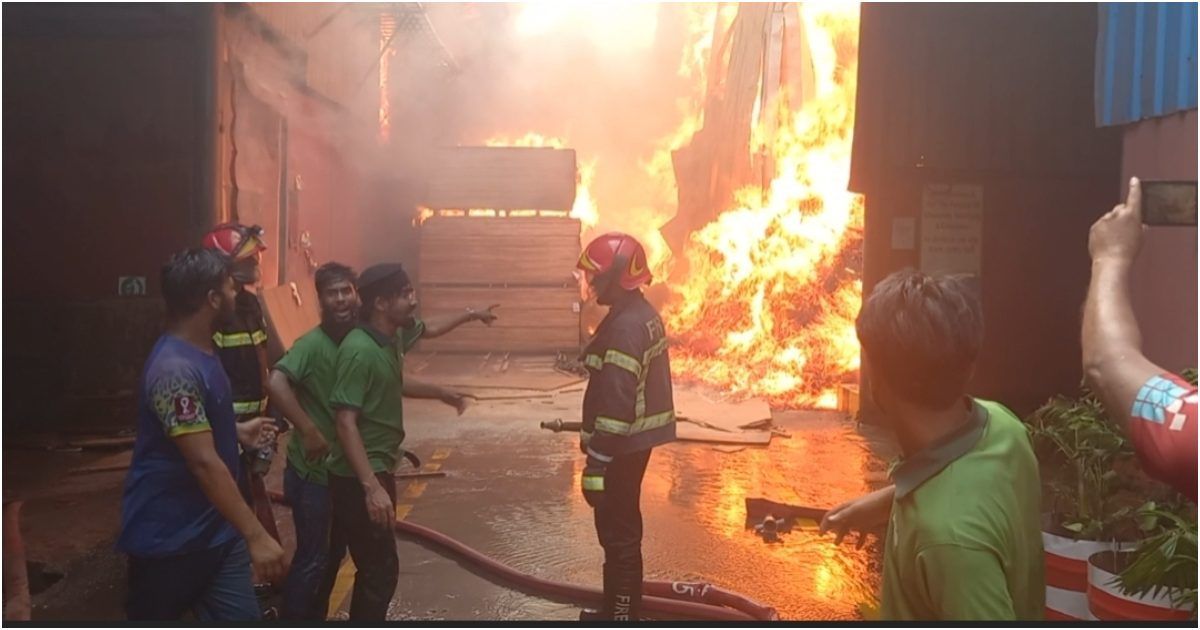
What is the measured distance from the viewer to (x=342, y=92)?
16.2 m

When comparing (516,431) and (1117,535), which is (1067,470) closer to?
(1117,535)

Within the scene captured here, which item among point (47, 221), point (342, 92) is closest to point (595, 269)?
point (47, 221)

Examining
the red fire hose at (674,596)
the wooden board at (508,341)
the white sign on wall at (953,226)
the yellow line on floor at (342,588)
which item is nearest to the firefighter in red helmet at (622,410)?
the red fire hose at (674,596)

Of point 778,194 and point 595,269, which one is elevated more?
point 778,194

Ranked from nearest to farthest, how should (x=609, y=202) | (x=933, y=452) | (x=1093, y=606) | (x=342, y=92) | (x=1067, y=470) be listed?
(x=933, y=452) → (x=1093, y=606) → (x=1067, y=470) → (x=342, y=92) → (x=609, y=202)

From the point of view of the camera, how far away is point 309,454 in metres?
4.30

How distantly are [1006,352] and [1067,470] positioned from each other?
6.00 meters

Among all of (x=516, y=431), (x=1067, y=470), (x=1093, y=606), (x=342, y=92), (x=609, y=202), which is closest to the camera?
(x=1093, y=606)

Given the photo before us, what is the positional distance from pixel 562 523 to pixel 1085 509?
356 centimetres

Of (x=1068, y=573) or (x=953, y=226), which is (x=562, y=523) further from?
(x=953, y=226)

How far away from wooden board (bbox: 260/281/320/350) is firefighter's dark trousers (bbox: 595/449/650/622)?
25.1ft

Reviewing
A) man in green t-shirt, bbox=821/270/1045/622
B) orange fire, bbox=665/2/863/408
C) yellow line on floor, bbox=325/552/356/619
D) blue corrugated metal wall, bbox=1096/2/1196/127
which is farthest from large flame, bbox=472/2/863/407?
man in green t-shirt, bbox=821/270/1045/622

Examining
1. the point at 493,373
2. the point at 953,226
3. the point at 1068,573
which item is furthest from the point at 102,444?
the point at 953,226

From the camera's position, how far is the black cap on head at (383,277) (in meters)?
4.43
